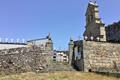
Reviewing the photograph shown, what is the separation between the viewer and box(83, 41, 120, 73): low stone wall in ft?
131

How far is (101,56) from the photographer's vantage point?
40844 mm

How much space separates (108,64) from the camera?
134 ft

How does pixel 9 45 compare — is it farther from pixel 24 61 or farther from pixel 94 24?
pixel 94 24

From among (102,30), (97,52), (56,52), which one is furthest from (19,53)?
(102,30)

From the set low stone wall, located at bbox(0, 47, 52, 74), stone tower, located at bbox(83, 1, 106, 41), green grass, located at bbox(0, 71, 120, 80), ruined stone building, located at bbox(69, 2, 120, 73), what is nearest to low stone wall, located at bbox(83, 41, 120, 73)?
ruined stone building, located at bbox(69, 2, 120, 73)

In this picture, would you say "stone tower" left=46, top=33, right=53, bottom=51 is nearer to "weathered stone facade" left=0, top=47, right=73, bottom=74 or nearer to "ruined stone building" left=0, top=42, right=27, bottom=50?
"weathered stone facade" left=0, top=47, right=73, bottom=74

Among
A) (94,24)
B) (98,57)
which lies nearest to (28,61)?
(98,57)

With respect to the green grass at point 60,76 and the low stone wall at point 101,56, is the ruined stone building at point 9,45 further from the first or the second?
the low stone wall at point 101,56

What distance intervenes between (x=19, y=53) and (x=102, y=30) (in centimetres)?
1456

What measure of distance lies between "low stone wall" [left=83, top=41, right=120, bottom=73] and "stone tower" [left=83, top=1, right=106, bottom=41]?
5810 mm

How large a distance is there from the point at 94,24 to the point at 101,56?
9.38 metres

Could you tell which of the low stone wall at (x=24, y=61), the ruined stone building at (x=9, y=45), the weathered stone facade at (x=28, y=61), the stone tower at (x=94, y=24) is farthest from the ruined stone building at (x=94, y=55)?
the ruined stone building at (x=9, y=45)

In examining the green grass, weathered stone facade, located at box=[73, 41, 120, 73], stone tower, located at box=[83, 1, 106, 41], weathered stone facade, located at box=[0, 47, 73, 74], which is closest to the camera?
the green grass

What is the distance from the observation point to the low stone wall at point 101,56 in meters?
39.9
